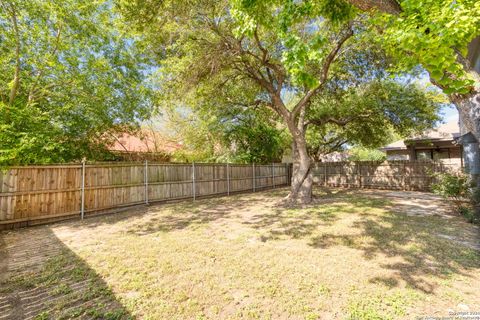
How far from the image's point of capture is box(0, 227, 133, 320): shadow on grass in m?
2.38

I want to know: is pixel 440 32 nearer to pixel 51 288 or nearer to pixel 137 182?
pixel 51 288

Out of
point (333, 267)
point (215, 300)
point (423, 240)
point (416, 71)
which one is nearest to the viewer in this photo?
point (215, 300)

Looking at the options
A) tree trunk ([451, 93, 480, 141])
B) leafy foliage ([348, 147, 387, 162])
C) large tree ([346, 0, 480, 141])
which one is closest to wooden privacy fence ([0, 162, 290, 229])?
large tree ([346, 0, 480, 141])

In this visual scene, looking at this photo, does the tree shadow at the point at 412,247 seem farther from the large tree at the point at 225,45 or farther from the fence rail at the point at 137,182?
the fence rail at the point at 137,182

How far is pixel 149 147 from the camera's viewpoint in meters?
15.6

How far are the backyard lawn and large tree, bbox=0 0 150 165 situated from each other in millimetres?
2991

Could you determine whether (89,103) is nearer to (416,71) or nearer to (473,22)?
(473,22)

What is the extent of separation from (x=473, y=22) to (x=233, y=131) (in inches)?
460

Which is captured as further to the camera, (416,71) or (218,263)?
(416,71)

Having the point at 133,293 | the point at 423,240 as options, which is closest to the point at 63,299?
the point at 133,293

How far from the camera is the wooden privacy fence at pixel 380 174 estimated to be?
38.2ft

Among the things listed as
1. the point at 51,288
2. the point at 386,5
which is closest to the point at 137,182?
the point at 51,288

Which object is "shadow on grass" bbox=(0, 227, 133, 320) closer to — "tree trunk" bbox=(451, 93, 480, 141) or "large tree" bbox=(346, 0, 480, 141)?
"large tree" bbox=(346, 0, 480, 141)

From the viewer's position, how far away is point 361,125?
1215cm
